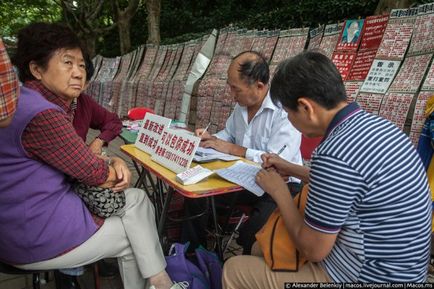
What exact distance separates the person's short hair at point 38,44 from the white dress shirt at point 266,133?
1.33 m

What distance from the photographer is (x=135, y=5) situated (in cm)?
963

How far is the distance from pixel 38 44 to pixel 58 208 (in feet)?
3.37

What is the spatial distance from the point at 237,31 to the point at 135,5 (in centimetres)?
540

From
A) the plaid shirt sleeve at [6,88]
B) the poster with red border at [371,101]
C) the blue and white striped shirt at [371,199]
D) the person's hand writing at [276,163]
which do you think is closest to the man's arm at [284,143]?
the person's hand writing at [276,163]

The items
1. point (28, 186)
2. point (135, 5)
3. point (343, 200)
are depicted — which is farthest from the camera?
point (135, 5)

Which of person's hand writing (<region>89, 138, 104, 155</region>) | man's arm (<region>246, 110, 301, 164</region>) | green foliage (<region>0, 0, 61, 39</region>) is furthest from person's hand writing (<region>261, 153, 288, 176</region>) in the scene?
green foliage (<region>0, 0, 61, 39</region>)

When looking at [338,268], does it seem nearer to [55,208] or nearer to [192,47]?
[55,208]

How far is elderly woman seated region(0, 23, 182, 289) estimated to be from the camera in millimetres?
1411

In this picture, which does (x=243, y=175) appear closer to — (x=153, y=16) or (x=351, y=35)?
(x=351, y=35)

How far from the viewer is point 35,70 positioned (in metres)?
2.00

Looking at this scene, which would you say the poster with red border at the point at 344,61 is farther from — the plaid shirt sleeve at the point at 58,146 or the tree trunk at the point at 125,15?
the tree trunk at the point at 125,15

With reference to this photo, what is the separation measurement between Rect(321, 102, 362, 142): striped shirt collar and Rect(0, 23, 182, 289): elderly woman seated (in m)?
1.06

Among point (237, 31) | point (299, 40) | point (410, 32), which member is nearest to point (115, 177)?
point (410, 32)

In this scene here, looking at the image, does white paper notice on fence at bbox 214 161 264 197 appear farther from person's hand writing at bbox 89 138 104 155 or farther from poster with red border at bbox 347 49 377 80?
poster with red border at bbox 347 49 377 80
